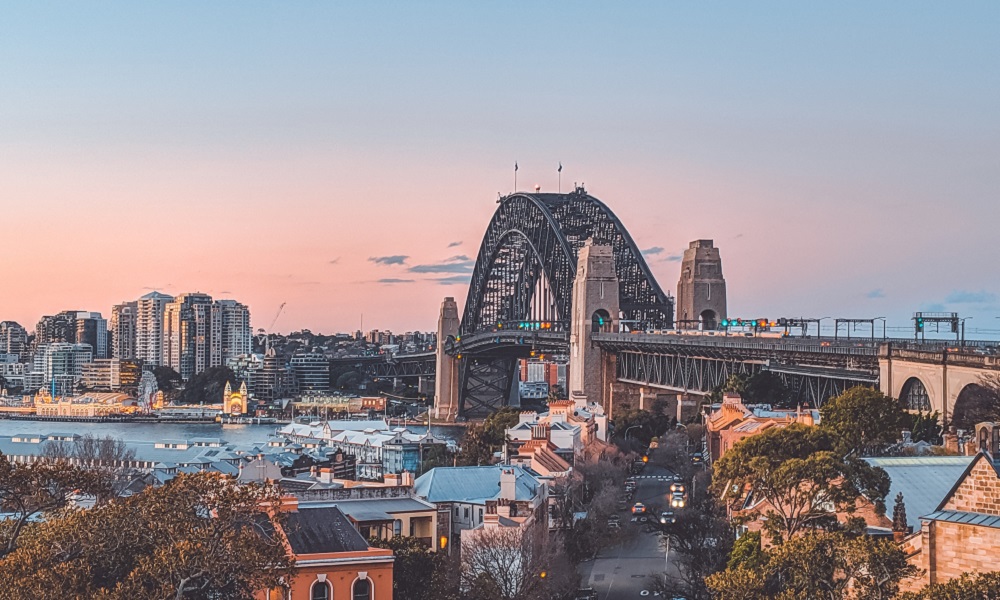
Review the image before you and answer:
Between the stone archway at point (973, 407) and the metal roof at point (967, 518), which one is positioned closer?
the metal roof at point (967, 518)

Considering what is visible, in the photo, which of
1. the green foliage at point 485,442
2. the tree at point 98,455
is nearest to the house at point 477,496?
the green foliage at point 485,442

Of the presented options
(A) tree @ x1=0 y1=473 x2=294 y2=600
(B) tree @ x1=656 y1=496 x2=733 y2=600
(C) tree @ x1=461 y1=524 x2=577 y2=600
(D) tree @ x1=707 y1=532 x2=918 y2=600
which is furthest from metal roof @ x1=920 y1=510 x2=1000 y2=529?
(C) tree @ x1=461 y1=524 x2=577 y2=600

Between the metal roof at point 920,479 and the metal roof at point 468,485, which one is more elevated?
the metal roof at point 920,479

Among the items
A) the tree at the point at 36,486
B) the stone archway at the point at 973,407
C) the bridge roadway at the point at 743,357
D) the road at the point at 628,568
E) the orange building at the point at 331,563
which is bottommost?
the road at the point at 628,568

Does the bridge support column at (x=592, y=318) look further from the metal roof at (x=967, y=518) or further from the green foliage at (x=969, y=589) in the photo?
the green foliage at (x=969, y=589)

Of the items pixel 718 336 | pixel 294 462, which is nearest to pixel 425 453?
pixel 294 462

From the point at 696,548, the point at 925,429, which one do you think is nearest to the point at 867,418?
the point at 696,548

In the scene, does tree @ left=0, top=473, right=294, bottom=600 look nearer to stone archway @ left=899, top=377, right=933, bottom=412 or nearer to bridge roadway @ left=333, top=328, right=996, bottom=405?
bridge roadway @ left=333, top=328, right=996, bottom=405
